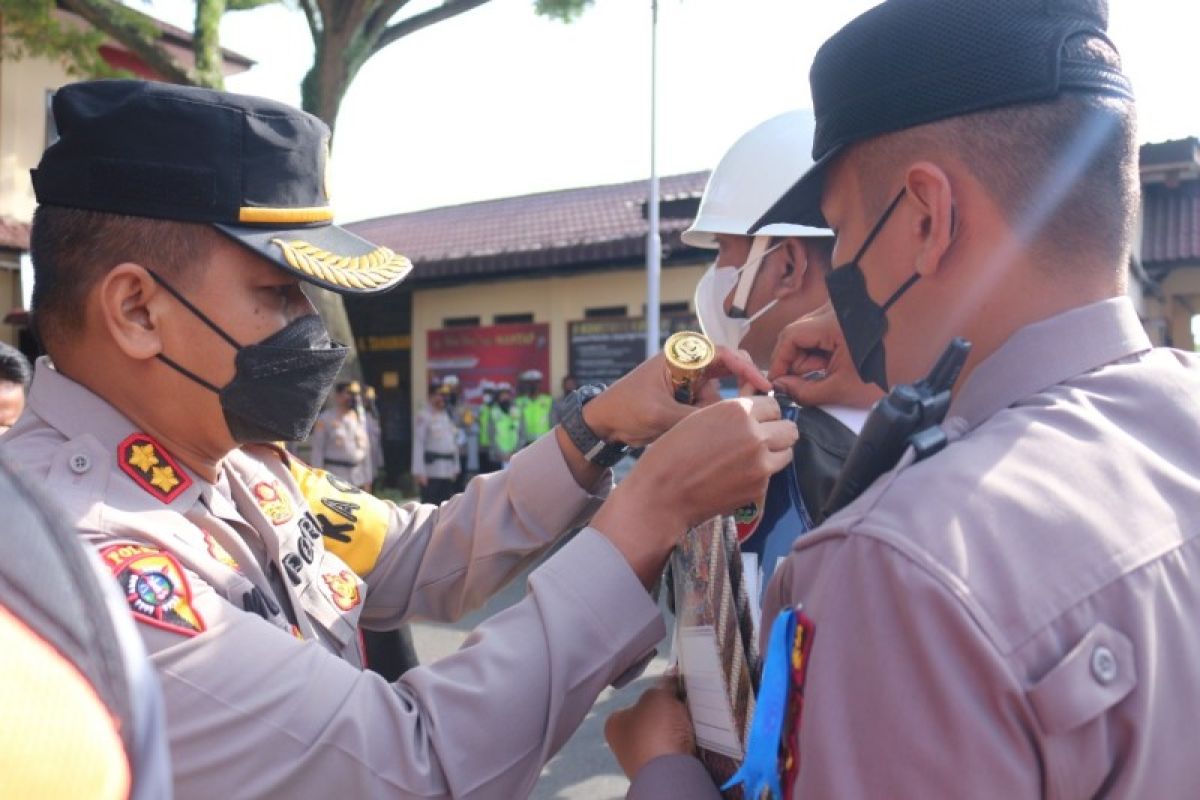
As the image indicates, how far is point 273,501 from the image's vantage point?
1.80m

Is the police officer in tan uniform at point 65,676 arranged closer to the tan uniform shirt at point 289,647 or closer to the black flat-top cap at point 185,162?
the tan uniform shirt at point 289,647

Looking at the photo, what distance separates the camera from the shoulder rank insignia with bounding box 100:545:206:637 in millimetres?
1243

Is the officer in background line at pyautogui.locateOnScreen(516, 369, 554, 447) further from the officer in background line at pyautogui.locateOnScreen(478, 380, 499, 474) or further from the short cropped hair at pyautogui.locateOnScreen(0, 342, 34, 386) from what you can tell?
the short cropped hair at pyautogui.locateOnScreen(0, 342, 34, 386)

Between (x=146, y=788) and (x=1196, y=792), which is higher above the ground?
(x=146, y=788)

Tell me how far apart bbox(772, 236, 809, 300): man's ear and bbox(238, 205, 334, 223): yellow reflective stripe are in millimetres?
1199

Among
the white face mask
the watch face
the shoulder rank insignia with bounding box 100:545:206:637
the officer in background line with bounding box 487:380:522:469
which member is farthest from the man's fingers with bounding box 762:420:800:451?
the officer in background line with bounding box 487:380:522:469

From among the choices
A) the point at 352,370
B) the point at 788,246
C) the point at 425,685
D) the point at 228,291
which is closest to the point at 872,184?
the point at 425,685

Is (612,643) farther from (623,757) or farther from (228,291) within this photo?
(228,291)

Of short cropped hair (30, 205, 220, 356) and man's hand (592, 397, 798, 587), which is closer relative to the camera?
man's hand (592, 397, 798, 587)

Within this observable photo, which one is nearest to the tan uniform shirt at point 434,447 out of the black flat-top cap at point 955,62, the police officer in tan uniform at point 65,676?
the black flat-top cap at point 955,62

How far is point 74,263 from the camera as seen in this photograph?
5.18 ft

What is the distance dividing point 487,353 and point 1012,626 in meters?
17.1

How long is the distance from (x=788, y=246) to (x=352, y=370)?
11238mm

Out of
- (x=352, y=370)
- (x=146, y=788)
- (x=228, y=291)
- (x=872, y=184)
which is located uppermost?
(x=872, y=184)
